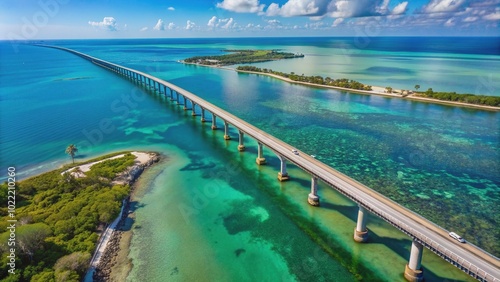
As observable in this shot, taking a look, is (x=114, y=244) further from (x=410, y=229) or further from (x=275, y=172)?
(x=410, y=229)

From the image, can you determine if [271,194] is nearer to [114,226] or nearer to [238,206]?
[238,206]

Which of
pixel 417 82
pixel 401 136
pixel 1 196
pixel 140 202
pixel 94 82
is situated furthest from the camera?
pixel 94 82

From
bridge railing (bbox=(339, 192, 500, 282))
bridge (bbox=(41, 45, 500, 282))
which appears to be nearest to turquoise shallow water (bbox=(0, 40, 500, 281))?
bridge (bbox=(41, 45, 500, 282))

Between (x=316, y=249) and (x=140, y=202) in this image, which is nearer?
(x=316, y=249)

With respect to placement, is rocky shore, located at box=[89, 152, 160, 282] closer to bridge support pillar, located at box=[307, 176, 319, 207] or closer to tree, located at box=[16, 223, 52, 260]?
tree, located at box=[16, 223, 52, 260]

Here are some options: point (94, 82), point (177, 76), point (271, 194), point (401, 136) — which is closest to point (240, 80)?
point (177, 76)

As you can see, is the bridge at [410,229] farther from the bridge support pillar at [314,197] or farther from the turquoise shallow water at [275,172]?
the turquoise shallow water at [275,172]
